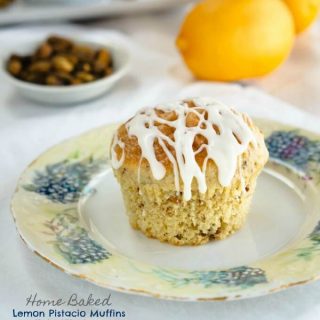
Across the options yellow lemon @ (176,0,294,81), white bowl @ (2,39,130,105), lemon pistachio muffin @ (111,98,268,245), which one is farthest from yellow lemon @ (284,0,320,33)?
lemon pistachio muffin @ (111,98,268,245)

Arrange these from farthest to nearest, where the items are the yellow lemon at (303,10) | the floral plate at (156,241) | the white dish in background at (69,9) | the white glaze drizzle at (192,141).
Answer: the white dish in background at (69,9)
the yellow lemon at (303,10)
the white glaze drizzle at (192,141)
the floral plate at (156,241)

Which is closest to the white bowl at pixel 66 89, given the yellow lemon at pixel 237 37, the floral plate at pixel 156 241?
the yellow lemon at pixel 237 37

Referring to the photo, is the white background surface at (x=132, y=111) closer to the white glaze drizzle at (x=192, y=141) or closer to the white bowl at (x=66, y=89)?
the white bowl at (x=66, y=89)

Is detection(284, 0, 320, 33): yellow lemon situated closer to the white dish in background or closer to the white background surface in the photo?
the white background surface

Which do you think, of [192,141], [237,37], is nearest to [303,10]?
[237,37]

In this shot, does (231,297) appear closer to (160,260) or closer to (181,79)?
(160,260)

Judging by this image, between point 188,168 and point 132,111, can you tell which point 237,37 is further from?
point 188,168
